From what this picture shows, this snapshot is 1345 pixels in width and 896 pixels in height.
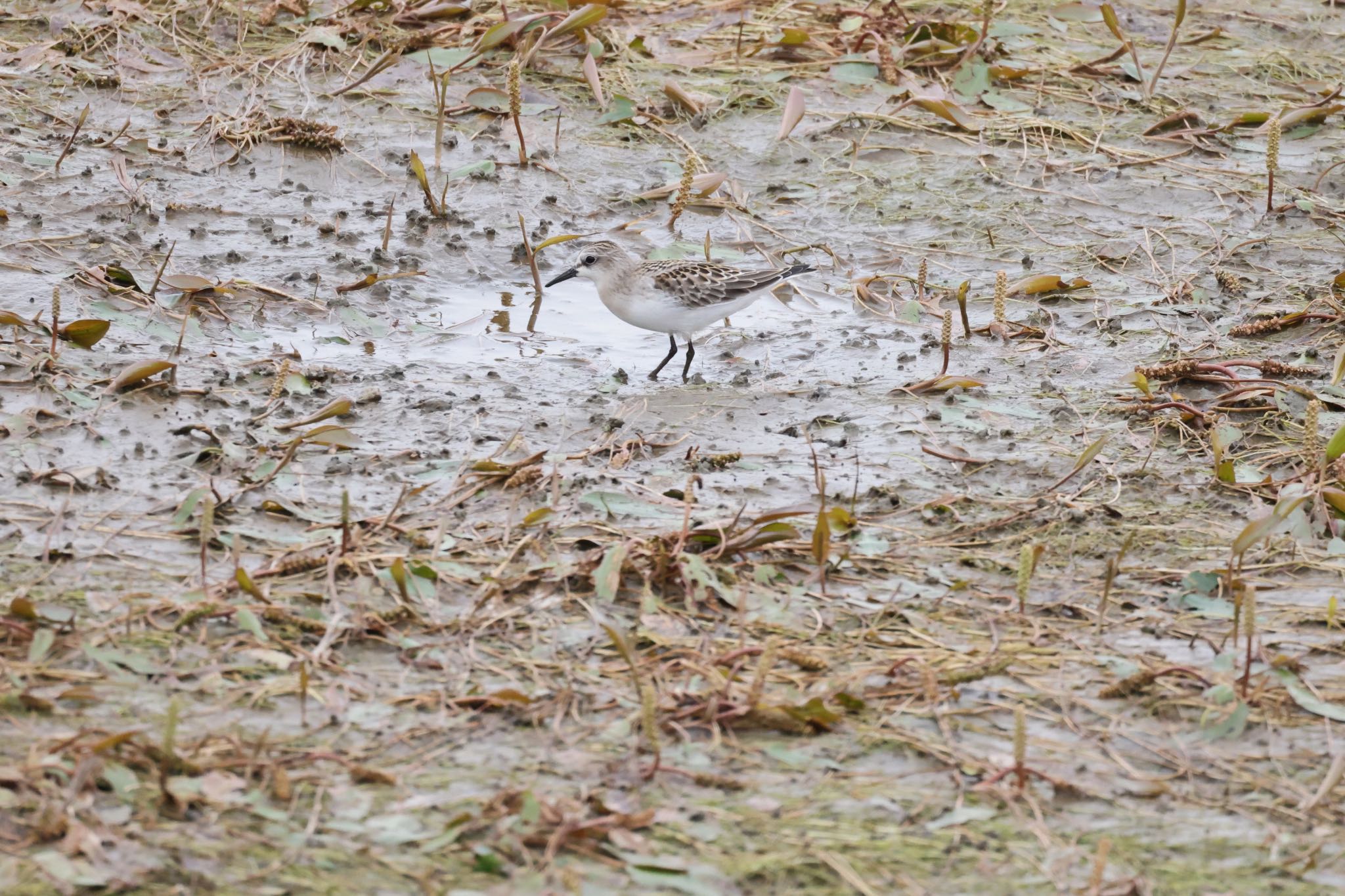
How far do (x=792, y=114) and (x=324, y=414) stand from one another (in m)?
4.20

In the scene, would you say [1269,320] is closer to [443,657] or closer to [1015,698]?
[1015,698]

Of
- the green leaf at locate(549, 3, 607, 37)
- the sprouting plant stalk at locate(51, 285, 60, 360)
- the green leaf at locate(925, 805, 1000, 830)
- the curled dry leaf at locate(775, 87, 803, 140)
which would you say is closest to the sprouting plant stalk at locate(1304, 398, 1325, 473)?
the green leaf at locate(925, 805, 1000, 830)

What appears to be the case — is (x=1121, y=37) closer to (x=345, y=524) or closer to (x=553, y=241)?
(x=553, y=241)

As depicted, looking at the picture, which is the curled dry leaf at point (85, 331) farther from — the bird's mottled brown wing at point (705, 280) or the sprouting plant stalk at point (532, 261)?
the bird's mottled brown wing at point (705, 280)

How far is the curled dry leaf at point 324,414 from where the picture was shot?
20.2 ft

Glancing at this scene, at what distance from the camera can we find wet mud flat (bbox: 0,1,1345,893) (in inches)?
155

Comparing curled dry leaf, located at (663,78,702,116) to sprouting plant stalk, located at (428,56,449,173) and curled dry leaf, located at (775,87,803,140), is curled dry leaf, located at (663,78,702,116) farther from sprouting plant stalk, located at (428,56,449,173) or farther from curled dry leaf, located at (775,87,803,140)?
sprouting plant stalk, located at (428,56,449,173)

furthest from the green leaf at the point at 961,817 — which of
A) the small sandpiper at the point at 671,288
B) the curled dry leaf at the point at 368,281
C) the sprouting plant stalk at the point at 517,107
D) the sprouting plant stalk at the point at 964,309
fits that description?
the sprouting plant stalk at the point at 517,107

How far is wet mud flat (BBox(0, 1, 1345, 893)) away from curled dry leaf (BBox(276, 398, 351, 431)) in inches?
4.0

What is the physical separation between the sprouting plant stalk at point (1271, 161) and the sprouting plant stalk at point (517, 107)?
4209 millimetres

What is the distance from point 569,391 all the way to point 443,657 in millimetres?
2570

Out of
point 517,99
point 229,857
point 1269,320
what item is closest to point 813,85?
point 517,99

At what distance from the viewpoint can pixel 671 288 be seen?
7395mm

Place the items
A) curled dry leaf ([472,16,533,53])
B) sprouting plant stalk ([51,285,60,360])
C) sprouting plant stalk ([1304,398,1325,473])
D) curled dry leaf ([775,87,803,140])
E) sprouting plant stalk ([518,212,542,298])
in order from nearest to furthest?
1. sprouting plant stalk ([1304,398,1325,473])
2. sprouting plant stalk ([51,285,60,360])
3. sprouting plant stalk ([518,212,542,298])
4. curled dry leaf ([775,87,803,140])
5. curled dry leaf ([472,16,533,53])
